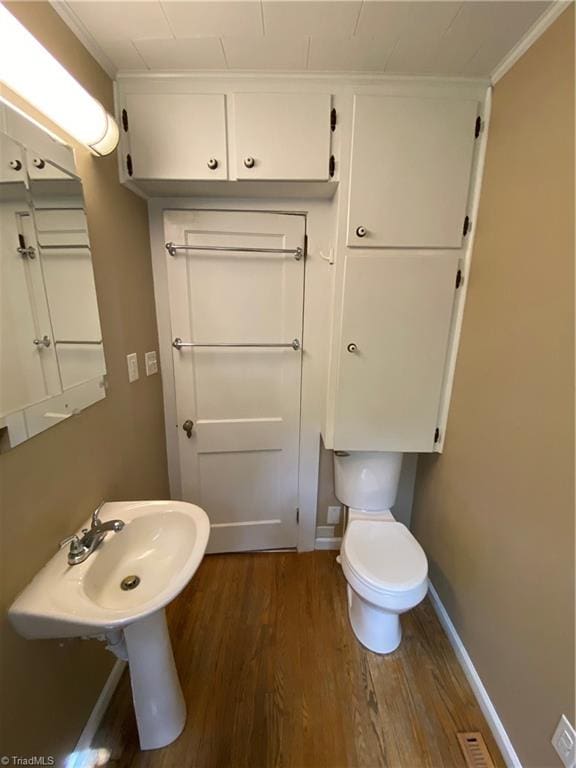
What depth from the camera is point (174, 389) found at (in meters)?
1.69

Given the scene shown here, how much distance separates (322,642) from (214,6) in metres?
2.42

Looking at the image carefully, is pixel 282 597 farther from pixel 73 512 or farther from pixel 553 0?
pixel 553 0

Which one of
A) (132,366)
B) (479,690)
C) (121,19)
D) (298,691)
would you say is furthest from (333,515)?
(121,19)

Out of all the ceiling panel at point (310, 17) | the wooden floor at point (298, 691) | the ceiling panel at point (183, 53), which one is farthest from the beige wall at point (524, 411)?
→ the ceiling panel at point (183, 53)

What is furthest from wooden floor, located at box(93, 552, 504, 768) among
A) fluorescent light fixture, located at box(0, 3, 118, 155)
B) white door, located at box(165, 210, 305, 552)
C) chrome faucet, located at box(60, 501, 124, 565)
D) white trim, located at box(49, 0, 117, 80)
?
white trim, located at box(49, 0, 117, 80)

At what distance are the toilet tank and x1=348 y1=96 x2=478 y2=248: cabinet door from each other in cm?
101

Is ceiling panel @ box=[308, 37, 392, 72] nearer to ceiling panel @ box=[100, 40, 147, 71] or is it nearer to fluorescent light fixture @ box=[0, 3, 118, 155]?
ceiling panel @ box=[100, 40, 147, 71]

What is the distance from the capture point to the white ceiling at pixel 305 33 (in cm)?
93

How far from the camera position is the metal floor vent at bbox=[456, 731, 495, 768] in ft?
3.51

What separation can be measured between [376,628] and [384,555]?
0.31 meters

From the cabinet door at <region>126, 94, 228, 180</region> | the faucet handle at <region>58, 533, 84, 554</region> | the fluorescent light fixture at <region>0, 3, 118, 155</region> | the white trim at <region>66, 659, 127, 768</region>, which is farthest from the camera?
the cabinet door at <region>126, 94, 228, 180</region>

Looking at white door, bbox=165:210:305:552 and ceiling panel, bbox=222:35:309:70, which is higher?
ceiling panel, bbox=222:35:309:70

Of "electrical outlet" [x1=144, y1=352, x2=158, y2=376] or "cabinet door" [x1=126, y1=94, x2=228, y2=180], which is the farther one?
"electrical outlet" [x1=144, y1=352, x2=158, y2=376]

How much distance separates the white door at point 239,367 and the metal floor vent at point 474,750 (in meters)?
1.08
